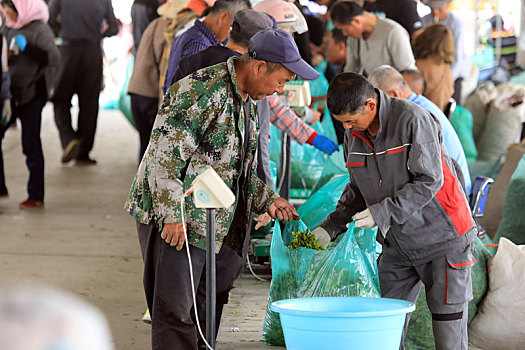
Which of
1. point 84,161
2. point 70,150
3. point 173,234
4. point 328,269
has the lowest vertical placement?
point 84,161

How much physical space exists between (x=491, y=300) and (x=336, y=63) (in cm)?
386

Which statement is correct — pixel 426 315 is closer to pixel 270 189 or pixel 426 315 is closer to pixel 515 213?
pixel 270 189

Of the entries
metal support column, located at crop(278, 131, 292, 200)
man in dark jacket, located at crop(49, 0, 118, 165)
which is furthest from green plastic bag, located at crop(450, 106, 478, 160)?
man in dark jacket, located at crop(49, 0, 118, 165)

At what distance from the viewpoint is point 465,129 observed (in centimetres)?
716

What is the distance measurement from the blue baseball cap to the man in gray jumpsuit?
0.52 ft

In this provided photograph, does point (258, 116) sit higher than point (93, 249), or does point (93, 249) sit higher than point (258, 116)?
point (258, 116)

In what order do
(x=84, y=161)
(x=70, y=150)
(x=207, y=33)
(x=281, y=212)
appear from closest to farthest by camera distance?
1. (x=281, y=212)
2. (x=207, y=33)
3. (x=70, y=150)
4. (x=84, y=161)

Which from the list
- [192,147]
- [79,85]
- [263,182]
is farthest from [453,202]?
[79,85]

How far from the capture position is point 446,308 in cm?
296

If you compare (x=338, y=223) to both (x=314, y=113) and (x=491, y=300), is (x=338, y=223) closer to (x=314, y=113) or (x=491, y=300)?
(x=491, y=300)

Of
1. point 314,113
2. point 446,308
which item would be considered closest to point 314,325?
point 446,308

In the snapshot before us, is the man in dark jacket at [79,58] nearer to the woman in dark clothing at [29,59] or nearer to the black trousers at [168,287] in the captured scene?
the woman in dark clothing at [29,59]

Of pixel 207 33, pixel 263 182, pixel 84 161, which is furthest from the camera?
pixel 84 161

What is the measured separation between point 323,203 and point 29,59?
3332 mm
